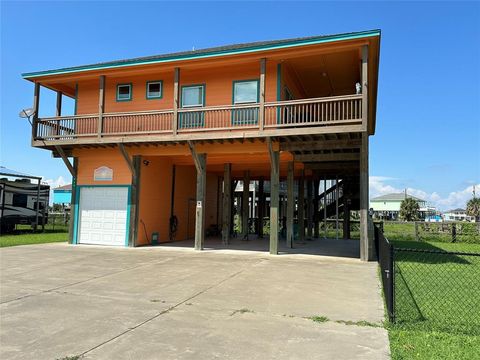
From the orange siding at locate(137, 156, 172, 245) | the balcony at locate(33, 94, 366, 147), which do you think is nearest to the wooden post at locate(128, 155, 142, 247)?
the orange siding at locate(137, 156, 172, 245)

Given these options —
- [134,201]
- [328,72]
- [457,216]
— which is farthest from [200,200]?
[457,216]

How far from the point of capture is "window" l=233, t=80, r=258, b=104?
13297 millimetres

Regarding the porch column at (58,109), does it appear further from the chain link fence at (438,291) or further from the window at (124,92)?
the chain link fence at (438,291)

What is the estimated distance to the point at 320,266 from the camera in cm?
1036

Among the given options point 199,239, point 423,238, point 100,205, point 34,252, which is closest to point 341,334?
point 199,239

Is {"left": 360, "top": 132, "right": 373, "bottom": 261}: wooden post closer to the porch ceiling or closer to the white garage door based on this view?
the porch ceiling

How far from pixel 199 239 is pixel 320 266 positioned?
197 inches

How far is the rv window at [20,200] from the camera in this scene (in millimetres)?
22391

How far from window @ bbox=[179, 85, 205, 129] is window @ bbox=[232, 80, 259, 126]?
1274 millimetres

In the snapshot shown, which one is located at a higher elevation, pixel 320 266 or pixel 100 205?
pixel 100 205

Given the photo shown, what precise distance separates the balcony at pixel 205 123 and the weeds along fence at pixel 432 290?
4.32 m

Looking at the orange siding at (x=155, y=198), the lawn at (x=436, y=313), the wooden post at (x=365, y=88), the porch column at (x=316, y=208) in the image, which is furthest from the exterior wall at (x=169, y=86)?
the porch column at (x=316, y=208)

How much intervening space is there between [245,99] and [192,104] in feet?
6.91

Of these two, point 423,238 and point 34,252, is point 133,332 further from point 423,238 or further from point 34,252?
→ point 423,238
